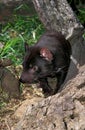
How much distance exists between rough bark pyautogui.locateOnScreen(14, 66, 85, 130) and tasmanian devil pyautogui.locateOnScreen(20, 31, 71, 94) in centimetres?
126

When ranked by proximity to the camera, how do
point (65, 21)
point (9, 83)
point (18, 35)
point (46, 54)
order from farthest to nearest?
point (18, 35), point (65, 21), point (9, 83), point (46, 54)

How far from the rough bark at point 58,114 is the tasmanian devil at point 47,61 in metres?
1.26

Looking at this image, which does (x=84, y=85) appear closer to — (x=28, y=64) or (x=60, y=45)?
(x=28, y=64)

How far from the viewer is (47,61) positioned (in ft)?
14.4

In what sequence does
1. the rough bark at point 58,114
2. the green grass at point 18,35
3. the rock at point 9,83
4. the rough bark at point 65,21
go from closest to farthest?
the rough bark at point 58,114 < the rock at point 9,83 < the rough bark at point 65,21 < the green grass at point 18,35

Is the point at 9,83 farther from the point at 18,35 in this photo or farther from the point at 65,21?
the point at 18,35

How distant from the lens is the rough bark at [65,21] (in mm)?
5059

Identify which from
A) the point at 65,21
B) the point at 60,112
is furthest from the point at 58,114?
the point at 65,21

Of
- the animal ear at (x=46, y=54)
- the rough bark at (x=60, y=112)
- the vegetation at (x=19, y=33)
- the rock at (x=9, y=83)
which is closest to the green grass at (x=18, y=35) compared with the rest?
the vegetation at (x=19, y=33)

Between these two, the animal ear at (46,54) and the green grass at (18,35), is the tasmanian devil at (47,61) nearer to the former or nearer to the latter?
the animal ear at (46,54)

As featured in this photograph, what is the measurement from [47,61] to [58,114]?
1.57 m

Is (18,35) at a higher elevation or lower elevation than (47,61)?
lower

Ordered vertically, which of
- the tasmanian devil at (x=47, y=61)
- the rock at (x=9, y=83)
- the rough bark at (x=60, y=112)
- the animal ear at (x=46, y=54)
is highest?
the rough bark at (x=60, y=112)

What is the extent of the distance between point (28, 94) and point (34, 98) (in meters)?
0.14
